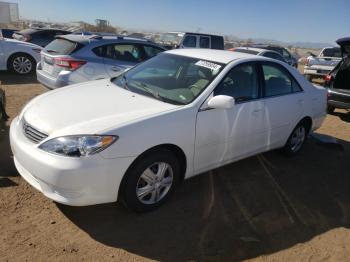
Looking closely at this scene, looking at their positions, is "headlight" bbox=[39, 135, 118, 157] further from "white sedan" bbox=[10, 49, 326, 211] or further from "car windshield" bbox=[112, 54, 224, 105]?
"car windshield" bbox=[112, 54, 224, 105]

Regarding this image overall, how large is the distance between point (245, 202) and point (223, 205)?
0.30 m

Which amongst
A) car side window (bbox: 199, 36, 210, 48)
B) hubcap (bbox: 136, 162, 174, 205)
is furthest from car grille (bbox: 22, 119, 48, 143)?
car side window (bbox: 199, 36, 210, 48)

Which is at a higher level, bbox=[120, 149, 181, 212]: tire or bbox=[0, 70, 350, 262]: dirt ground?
bbox=[120, 149, 181, 212]: tire

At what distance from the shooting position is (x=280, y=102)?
4.95 metres

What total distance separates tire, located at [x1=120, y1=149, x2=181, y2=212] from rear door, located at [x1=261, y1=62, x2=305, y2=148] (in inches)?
65.6

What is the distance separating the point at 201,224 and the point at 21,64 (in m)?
9.39

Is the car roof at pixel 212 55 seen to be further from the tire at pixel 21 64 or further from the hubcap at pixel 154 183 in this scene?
the tire at pixel 21 64

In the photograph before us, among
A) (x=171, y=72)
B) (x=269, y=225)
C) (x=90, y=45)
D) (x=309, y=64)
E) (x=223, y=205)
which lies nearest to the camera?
(x=269, y=225)

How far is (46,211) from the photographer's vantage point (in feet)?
11.9

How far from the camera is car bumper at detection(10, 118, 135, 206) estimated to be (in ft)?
10.1

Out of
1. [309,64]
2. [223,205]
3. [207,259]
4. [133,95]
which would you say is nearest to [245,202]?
[223,205]

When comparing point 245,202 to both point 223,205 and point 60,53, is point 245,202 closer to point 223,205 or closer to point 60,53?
point 223,205

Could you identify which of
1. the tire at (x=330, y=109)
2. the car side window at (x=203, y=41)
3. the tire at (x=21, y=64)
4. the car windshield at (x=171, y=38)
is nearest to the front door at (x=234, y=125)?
the tire at (x=330, y=109)

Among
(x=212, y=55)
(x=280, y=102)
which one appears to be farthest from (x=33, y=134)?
(x=280, y=102)
